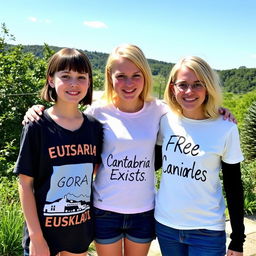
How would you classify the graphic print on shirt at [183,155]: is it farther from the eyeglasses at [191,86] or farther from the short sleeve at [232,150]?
the eyeglasses at [191,86]

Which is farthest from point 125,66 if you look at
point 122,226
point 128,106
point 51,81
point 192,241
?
point 192,241

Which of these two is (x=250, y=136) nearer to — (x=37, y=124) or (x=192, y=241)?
(x=192, y=241)

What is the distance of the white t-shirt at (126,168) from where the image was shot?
2457 millimetres

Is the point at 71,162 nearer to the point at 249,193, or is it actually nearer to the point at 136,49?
the point at 136,49

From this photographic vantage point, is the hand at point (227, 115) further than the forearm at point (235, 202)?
Yes

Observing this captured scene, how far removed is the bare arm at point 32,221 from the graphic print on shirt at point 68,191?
0.27 ft

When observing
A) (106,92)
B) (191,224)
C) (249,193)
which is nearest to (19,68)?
(249,193)

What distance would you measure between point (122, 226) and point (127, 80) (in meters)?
1.00

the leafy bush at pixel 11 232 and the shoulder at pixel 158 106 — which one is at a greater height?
the shoulder at pixel 158 106

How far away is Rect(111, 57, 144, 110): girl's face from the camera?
2.52 meters

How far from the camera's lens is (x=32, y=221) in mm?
2092

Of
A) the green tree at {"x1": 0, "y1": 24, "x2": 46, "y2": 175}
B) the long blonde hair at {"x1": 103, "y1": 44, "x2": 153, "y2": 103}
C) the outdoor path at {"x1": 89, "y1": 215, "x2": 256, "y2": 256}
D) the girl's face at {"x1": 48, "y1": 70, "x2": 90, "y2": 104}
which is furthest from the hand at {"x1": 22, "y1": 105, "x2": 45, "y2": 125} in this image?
the green tree at {"x1": 0, "y1": 24, "x2": 46, "y2": 175}

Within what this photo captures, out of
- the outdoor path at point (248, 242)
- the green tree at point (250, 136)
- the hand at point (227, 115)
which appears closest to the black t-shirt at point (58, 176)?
the hand at point (227, 115)

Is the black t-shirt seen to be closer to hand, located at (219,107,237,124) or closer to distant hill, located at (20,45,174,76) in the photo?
distant hill, located at (20,45,174,76)
